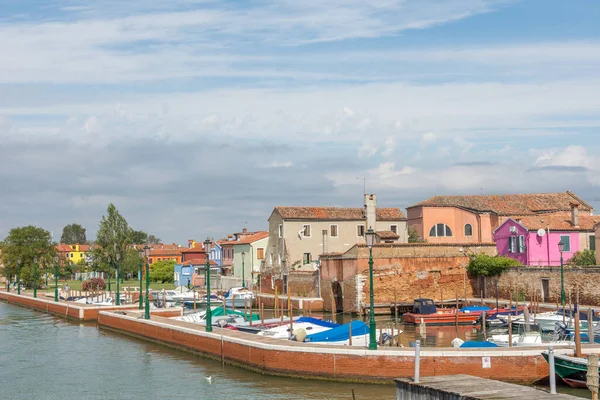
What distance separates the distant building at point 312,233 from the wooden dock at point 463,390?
52.2m

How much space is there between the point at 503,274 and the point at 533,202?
67.0ft

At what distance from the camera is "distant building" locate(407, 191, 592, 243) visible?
69.2m

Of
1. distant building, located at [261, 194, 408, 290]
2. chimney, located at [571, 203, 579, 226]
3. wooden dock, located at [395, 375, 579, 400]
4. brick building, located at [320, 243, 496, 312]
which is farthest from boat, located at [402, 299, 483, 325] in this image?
wooden dock, located at [395, 375, 579, 400]

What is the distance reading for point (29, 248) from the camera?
92000mm

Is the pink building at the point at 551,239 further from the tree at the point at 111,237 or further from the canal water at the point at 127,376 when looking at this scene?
the tree at the point at 111,237

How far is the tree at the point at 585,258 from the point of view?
2053 inches

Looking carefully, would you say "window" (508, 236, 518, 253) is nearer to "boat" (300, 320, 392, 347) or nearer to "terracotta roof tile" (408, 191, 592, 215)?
"terracotta roof tile" (408, 191, 592, 215)

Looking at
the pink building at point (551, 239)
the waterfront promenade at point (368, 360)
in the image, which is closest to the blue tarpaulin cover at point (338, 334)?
the waterfront promenade at point (368, 360)

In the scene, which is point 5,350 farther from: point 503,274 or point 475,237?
point 475,237

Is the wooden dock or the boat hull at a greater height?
the wooden dock

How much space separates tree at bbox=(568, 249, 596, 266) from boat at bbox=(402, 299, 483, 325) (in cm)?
1084

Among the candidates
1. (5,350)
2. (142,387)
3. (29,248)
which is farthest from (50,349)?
(29,248)

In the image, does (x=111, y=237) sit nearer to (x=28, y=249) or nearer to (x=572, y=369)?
(x=28, y=249)

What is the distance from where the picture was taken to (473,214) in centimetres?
6975
